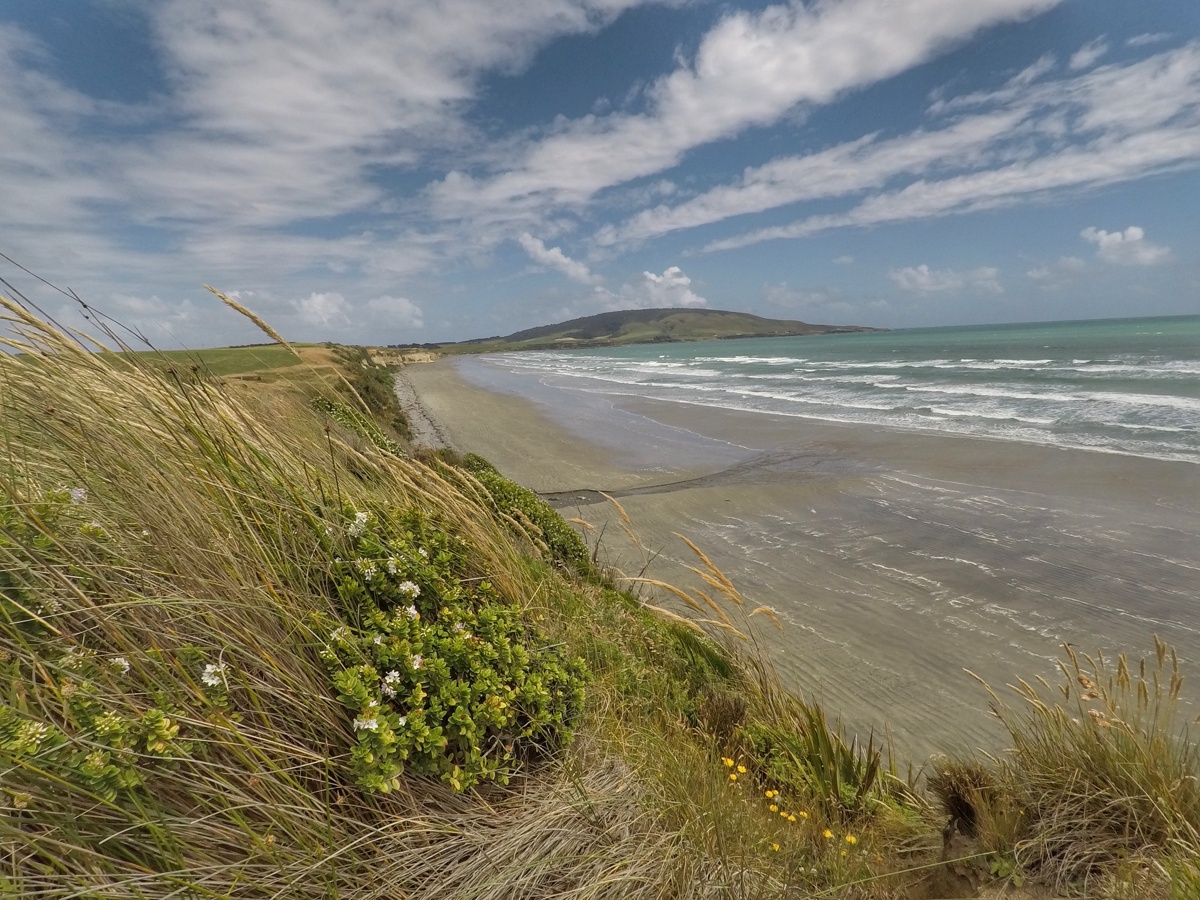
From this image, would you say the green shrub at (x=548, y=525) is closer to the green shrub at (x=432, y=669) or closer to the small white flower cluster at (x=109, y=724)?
the green shrub at (x=432, y=669)

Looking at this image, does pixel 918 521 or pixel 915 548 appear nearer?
pixel 915 548

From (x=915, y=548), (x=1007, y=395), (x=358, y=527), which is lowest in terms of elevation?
(x=915, y=548)

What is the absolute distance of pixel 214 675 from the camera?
178 cm

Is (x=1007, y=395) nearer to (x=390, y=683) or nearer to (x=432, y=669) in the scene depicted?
(x=432, y=669)

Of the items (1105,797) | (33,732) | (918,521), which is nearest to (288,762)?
(33,732)

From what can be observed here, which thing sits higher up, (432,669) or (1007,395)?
(432,669)

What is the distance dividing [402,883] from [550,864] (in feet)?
1.55

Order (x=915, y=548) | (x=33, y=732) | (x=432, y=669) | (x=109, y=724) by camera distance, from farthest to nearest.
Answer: (x=915, y=548) < (x=432, y=669) < (x=109, y=724) < (x=33, y=732)

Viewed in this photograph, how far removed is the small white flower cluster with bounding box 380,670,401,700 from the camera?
2084mm

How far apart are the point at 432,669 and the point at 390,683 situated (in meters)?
0.16

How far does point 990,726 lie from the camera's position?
552cm

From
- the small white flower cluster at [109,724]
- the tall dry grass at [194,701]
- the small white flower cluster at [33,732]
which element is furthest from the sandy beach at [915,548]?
the small white flower cluster at [33,732]

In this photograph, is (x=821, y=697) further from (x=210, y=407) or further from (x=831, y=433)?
(x=831, y=433)

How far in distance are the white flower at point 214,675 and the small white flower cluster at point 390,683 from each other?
52cm
